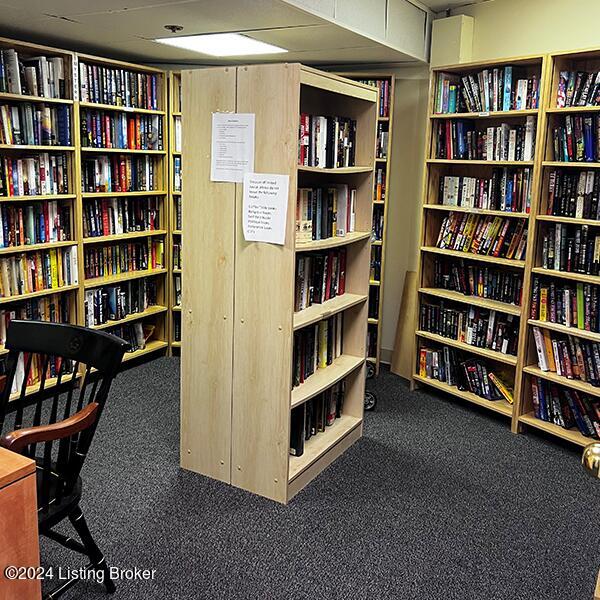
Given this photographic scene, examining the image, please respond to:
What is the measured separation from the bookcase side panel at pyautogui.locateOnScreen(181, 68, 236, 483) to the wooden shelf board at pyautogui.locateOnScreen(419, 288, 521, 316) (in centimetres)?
169

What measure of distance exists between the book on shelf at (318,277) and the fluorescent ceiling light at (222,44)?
1462mm

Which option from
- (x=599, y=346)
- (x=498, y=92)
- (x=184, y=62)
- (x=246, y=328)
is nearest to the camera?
(x=246, y=328)

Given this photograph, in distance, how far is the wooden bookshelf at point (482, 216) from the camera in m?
3.65

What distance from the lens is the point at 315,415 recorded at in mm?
3445

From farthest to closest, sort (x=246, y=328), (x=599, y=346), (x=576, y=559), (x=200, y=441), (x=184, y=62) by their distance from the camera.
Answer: (x=184, y=62), (x=599, y=346), (x=200, y=441), (x=246, y=328), (x=576, y=559)

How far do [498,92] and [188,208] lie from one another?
2016 millimetres

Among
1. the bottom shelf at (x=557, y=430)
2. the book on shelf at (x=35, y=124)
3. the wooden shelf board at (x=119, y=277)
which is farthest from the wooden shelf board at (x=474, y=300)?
the book on shelf at (x=35, y=124)

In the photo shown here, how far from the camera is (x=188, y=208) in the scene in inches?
118

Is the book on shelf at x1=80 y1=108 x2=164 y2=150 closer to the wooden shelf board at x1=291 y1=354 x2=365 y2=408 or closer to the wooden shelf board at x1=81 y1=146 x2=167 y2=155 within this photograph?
the wooden shelf board at x1=81 y1=146 x2=167 y2=155

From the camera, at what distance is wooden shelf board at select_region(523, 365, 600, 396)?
345cm

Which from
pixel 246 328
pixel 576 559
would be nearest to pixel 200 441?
pixel 246 328

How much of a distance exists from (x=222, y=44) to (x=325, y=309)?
2.02m

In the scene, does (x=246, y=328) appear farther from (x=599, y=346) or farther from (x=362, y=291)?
(x=599, y=346)

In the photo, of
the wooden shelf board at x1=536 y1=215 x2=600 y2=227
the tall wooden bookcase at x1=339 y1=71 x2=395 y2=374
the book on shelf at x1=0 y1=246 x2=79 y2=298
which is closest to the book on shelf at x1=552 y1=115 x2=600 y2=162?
the wooden shelf board at x1=536 y1=215 x2=600 y2=227
